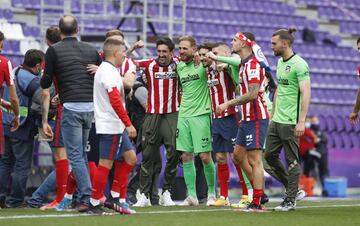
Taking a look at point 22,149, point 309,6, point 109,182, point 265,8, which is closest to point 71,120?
point 22,149

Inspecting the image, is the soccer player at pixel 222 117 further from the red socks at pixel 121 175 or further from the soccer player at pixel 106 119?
the soccer player at pixel 106 119

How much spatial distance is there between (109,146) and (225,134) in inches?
117

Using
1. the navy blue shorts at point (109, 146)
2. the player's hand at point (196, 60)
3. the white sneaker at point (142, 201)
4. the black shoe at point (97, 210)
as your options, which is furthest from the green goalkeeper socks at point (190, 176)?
the navy blue shorts at point (109, 146)

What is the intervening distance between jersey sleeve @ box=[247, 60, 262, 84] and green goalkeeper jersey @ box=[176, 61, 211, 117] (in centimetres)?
186

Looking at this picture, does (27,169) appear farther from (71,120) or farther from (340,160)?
(340,160)

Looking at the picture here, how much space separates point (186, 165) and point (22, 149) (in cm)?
222

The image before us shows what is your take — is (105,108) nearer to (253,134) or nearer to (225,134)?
(253,134)

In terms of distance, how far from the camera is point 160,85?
46.8 feet

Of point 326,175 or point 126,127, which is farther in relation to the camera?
point 326,175

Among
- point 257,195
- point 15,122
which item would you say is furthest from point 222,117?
point 15,122

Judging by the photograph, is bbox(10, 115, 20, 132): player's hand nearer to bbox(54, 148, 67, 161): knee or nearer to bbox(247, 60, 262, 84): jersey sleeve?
bbox(54, 148, 67, 161): knee

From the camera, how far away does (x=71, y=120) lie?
11633 mm

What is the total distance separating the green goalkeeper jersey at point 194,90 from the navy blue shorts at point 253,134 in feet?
5.37

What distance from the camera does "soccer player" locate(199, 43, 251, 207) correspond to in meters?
13.9
